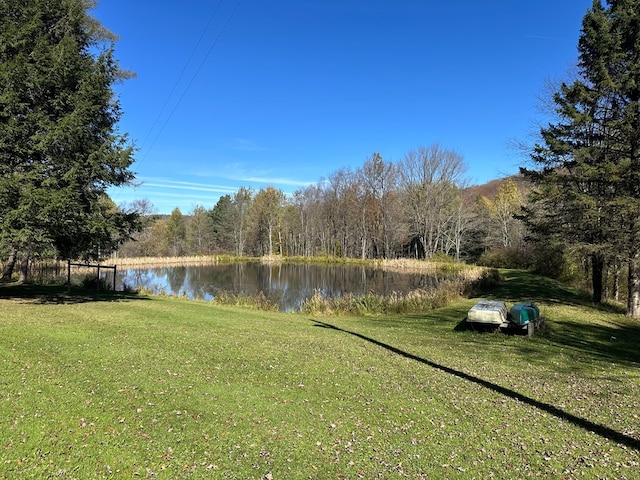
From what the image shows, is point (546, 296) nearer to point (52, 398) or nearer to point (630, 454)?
point (630, 454)

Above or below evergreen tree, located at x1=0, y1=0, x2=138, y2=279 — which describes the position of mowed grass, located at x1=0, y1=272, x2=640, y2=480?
below

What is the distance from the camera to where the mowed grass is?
168 inches

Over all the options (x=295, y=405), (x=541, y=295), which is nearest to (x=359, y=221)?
(x=541, y=295)

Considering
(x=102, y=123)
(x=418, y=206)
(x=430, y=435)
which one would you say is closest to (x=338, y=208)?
(x=418, y=206)

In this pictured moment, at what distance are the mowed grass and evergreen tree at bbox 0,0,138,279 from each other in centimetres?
262

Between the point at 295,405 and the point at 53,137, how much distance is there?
31.9 ft

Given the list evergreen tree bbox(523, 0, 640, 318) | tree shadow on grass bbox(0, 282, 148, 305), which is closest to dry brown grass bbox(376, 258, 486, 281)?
evergreen tree bbox(523, 0, 640, 318)

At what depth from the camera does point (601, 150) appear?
52.8ft

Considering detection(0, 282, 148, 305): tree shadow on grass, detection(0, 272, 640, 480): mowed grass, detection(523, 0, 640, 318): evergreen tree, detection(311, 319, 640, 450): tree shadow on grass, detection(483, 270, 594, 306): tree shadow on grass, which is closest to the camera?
detection(0, 272, 640, 480): mowed grass

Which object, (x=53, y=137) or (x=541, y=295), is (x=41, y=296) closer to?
(x=53, y=137)

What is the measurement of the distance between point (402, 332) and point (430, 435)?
738 cm

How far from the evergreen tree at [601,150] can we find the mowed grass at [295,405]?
6.49 metres

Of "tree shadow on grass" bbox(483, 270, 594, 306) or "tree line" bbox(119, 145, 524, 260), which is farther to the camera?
"tree line" bbox(119, 145, 524, 260)

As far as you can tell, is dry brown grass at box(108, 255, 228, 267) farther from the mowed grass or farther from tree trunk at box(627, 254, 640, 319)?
tree trunk at box(627, 254, 640, 319)
